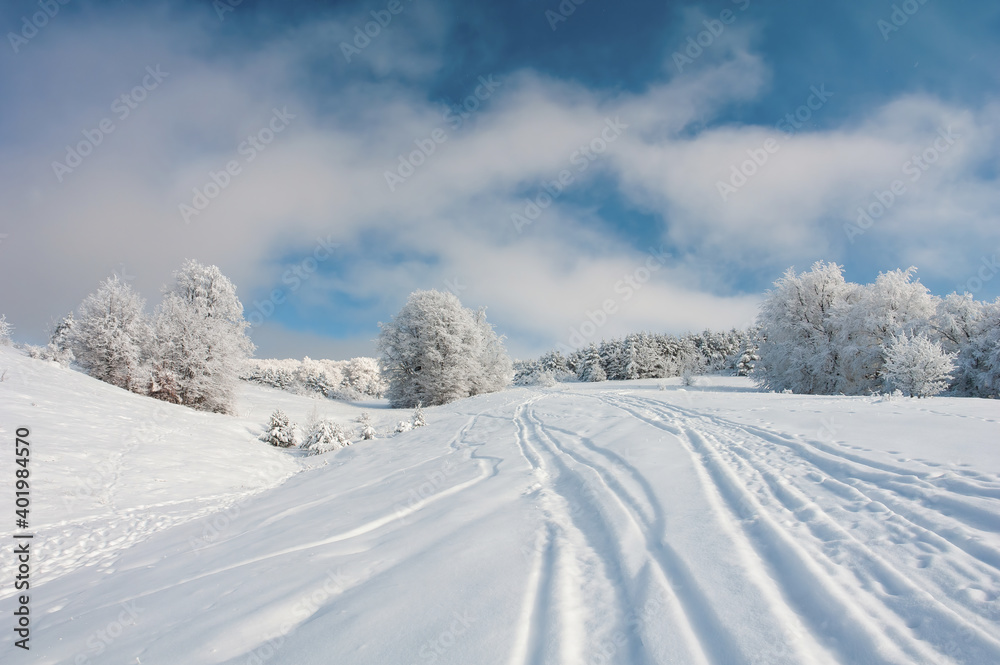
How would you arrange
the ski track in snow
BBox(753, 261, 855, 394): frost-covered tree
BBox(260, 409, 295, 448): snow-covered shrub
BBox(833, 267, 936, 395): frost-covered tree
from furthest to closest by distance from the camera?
BBox(753, 261, 855, 394): frost-covered tree, BBox(833, 267, 936, 395): frost-covered tree, BBox(260, 409, 295, 448): snow-covered shrub, the ski track in snow

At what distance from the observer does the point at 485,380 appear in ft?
101

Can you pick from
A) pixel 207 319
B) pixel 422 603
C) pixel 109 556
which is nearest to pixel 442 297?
pixel 207 319

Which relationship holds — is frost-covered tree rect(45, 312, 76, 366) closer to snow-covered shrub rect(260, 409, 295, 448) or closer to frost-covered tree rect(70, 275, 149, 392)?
frost-covered tree rect(70, 275, 149, 392)

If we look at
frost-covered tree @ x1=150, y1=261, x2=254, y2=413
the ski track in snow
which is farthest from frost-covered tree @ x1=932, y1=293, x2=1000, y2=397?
frost-covered tree @ x1=150, y1=261, x2=254, y2=413

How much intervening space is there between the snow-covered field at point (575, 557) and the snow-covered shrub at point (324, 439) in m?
5.26

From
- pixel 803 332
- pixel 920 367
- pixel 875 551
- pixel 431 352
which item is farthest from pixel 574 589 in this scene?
pixel 803 332

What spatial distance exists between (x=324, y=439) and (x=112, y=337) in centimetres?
1084

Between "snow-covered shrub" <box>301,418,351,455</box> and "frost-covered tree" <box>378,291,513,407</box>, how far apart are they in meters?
13.8

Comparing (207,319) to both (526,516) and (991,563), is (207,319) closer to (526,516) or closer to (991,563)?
→ (526,516)

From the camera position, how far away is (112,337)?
16703 mm

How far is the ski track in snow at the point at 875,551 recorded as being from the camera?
2031mm

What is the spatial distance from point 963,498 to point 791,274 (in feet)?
87.4

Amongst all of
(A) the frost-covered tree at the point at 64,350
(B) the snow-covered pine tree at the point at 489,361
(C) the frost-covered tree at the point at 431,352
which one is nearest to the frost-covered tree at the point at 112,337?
(A) the frost-covered tree at the point at 64,350

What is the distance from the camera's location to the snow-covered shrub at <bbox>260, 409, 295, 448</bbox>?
14414 millimetres
